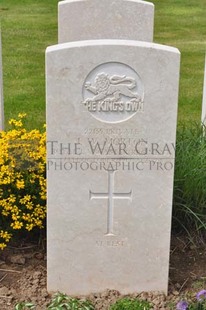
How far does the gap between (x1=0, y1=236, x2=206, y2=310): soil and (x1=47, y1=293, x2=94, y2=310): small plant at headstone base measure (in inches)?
3.0

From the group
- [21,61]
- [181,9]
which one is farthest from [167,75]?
[181,9]

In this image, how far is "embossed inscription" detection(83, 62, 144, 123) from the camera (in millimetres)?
3418

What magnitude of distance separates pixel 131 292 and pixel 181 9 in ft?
36.4

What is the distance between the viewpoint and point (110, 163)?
359 cm

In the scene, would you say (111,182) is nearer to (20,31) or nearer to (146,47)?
→ (146,47)

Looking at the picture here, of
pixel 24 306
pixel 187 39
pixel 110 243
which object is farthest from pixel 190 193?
pixel 187 39

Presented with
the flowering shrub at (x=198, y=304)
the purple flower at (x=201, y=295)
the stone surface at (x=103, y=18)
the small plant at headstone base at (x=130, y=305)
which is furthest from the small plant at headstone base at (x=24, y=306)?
the stone surface at (x=103, y=18)

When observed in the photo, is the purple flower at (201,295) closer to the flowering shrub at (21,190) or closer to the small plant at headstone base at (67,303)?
the small plant at headstone base at (67,303)

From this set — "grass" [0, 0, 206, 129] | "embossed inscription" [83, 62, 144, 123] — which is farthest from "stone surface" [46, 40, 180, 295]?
"grass" [0, 0, 206, 129]

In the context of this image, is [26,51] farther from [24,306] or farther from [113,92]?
[24,306]

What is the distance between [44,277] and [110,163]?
92 cm

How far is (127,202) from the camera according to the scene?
12.1 ft

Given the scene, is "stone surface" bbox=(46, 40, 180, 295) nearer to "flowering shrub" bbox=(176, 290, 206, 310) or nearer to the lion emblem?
the lion emblem

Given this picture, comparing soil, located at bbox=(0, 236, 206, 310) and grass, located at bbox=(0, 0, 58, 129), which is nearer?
soil, located at bbox=(0, 236, 206, 310)
